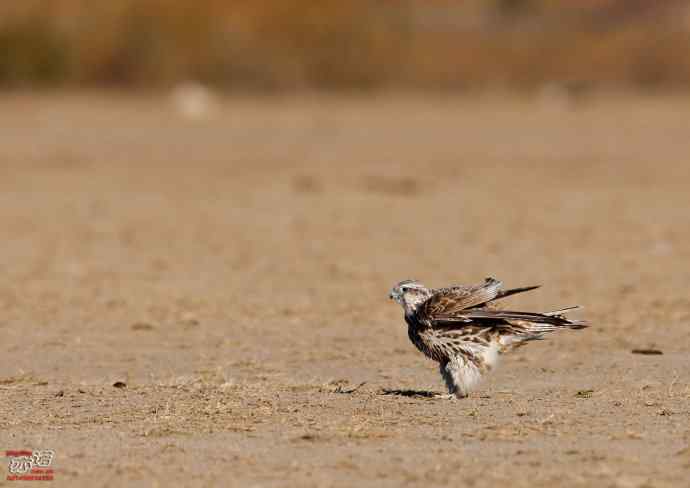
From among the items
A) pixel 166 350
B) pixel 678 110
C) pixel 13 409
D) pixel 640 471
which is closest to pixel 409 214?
pixel 166 350

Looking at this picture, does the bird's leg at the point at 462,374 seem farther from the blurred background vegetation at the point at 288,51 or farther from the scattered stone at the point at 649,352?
the blurred background vegetation at the point at 288,51

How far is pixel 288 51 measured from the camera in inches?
1705

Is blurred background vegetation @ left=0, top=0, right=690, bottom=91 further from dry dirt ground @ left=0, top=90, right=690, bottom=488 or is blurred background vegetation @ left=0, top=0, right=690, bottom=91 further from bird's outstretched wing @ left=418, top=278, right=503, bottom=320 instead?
bird's outstretched wing @ left=418, top=278, right=503, bottom=320

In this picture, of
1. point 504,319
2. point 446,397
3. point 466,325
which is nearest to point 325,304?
point 446,397

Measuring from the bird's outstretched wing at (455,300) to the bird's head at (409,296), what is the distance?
6 cm

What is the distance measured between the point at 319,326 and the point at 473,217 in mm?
6660

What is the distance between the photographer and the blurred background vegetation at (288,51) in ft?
132

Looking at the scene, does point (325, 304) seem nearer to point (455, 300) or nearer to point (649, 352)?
point (649, 352)

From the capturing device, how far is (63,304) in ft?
37.6

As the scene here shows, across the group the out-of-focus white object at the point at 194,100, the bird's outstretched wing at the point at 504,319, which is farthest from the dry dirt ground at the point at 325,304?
the out-of-focus white object at the point at 194,100

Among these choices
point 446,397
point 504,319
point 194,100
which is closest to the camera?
point 504,319

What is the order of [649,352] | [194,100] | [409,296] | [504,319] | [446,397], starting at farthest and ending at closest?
1. [194,100]
2. [649,352]
3. [446,397]
4. [409,296]
5. [504,319]

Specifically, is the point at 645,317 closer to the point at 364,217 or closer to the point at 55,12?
the point at 364,217

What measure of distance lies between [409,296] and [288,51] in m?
36.4
